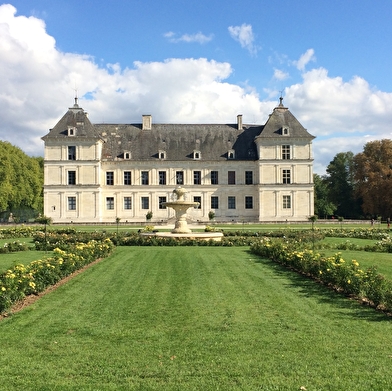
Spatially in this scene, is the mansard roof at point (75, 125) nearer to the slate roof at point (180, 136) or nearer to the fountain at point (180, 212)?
the slate roof at point (180, 136)

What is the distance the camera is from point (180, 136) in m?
50.7

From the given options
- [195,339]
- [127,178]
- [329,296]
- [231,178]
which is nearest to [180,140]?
[231,178]

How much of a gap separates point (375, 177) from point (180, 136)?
23.7 m

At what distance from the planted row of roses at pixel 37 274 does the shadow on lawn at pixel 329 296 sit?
18.7 feet

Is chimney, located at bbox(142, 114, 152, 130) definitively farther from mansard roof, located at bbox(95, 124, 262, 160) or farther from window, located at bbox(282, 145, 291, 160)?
window, located at bbox(282, 145, 291, 160)

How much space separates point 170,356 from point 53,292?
4.97 metres

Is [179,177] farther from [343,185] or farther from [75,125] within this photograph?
[343,185]

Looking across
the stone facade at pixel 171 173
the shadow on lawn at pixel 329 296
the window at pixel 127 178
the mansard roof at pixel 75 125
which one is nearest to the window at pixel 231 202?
the stone facade at pixel 171 173

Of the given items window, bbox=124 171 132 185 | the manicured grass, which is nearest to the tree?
window, bbox=124 171 132 185

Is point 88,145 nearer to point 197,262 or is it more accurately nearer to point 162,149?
point 162,149

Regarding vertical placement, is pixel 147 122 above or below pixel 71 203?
above

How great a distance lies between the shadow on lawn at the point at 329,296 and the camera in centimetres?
805

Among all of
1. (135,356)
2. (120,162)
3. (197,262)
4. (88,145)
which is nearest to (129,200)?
(120,162)

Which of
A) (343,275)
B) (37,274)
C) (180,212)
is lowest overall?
(343,275)
